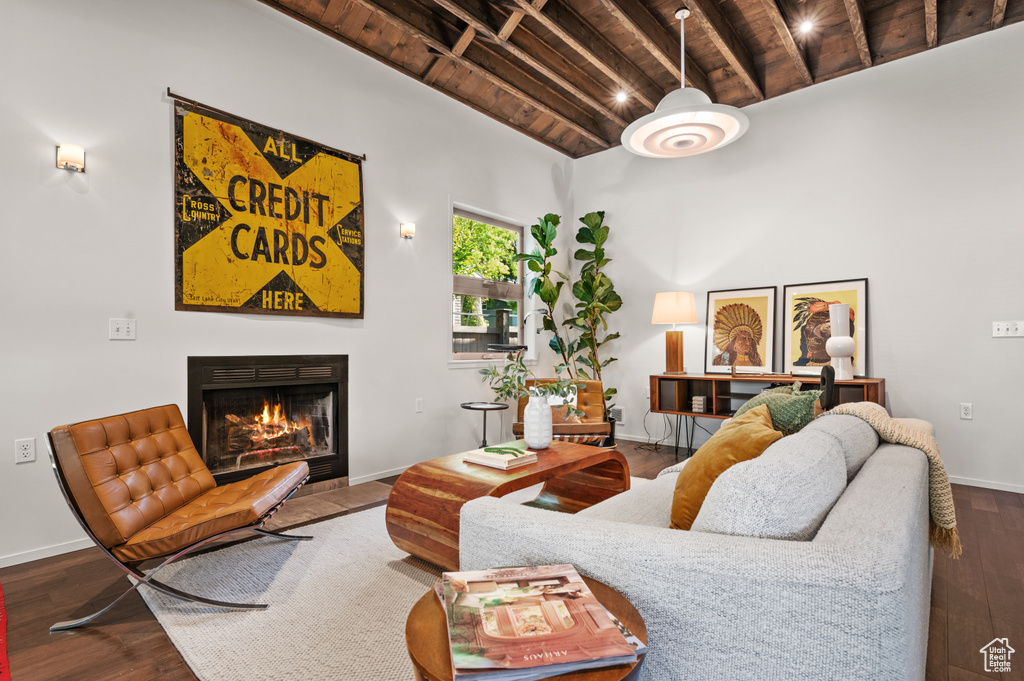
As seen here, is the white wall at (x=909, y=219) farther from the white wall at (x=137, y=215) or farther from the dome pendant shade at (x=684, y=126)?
the white wall at (x=137, y=215)

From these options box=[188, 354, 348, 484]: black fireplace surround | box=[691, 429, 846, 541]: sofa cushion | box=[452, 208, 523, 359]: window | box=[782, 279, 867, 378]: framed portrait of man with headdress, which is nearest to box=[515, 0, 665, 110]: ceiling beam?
box=[452, 208, 523, 359]: window

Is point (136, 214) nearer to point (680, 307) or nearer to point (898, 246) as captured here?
point (680, 307)

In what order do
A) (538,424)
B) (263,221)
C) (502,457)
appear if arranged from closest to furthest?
(502,457), (538,424), (263,221)

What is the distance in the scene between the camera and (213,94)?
3199 mm

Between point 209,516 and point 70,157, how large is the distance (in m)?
2.05

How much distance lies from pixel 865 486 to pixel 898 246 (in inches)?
146

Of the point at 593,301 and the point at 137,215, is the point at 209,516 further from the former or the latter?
the point at 593,301

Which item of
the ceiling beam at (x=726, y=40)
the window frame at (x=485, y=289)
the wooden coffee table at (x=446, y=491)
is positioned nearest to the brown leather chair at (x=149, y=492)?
the wooden coffee table at (x=446, y=491)

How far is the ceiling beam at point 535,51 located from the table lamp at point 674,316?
6.05ft

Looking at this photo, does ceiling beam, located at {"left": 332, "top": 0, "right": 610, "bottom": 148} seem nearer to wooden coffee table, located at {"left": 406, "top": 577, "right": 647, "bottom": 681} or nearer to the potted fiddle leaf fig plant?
the potted fiddle leaf fig plant

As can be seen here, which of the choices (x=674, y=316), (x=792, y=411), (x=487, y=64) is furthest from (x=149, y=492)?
(x=674, y=316)

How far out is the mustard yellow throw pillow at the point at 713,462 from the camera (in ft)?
4.98

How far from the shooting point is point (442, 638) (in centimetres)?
93

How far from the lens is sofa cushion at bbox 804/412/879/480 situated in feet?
5.00
